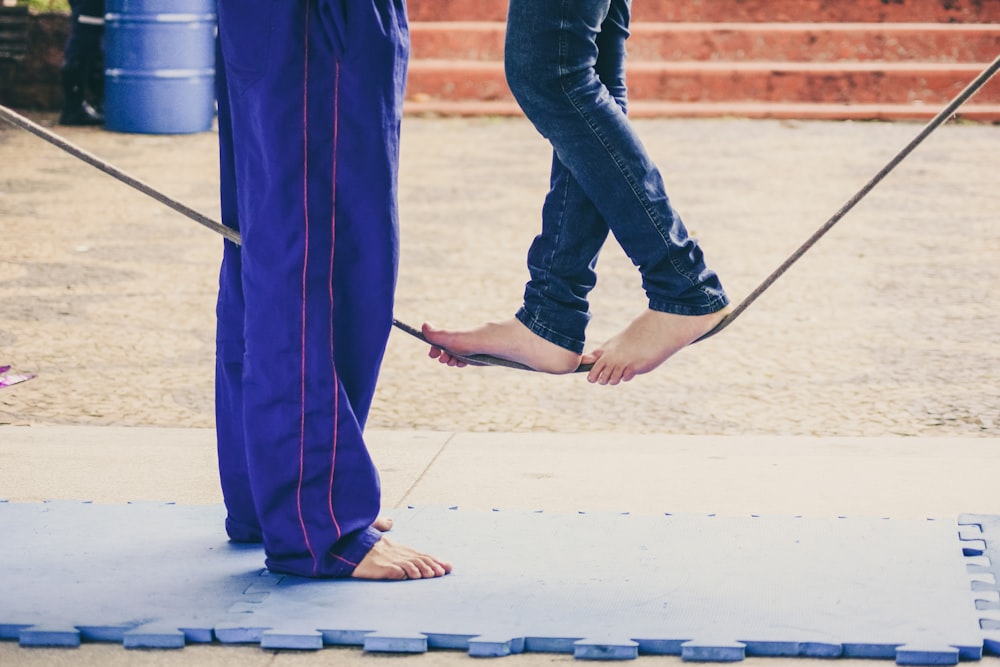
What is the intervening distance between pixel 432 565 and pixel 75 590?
0.62 metres

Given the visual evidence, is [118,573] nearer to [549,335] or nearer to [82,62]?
[549,335]

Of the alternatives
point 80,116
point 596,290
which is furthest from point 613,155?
point 80,116

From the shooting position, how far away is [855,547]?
288 centimetres

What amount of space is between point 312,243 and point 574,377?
2.11 meters

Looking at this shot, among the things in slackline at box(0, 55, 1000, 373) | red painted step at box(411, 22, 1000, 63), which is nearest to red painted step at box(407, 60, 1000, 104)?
red painted step at box(411, 22, 1000, 63)

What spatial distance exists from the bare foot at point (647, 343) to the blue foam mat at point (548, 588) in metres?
0.30

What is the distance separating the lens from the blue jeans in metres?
2.79

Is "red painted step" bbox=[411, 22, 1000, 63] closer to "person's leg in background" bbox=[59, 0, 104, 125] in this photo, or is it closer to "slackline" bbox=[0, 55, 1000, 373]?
"person's leg in background" bbox=[59, 0, 104, 125]

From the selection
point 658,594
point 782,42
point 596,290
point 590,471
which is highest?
point 782,42

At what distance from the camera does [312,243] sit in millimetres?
2662

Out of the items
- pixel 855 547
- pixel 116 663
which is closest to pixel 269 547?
pixel 116 663

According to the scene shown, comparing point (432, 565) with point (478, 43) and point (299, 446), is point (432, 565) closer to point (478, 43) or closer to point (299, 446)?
point (299, 446)

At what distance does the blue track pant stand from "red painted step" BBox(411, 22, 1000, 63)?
8440 mm

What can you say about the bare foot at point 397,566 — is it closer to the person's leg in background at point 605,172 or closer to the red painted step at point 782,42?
the person's leg in background at point 605,172
